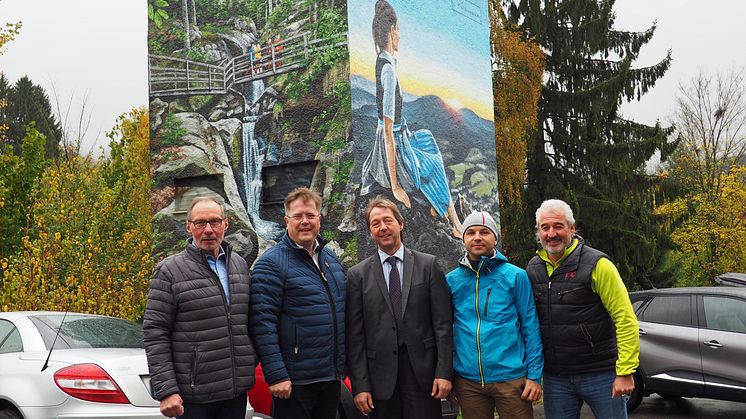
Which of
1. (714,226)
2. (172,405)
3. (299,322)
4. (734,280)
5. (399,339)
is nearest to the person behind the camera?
(172,405)

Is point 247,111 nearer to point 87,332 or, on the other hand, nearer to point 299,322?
point 87,332

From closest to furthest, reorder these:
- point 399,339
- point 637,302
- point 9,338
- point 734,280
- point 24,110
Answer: point 399,339
point 9,338
point 637,302
point 734,280
point 24,110

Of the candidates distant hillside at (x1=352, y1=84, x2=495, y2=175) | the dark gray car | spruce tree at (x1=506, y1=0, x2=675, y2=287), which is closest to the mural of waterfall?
distant hillside at (x1=352, y1=84, x2=495, y2=175)

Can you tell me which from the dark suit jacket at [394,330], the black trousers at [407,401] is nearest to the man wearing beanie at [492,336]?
the dark suit jacket at [394,330]

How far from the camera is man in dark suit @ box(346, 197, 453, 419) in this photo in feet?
14.3

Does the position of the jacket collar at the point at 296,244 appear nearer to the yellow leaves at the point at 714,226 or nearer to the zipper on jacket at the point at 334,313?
the zipper on jacket at the point at 334,313

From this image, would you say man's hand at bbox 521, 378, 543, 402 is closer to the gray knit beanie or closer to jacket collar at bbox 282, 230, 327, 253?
the gray knit beanie

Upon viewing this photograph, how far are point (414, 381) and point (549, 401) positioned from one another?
86 cm

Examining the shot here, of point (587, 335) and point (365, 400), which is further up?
point (587, 335)

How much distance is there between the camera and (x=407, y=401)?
14.3 feet

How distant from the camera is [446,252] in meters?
16.0

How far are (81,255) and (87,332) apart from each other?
623 cm

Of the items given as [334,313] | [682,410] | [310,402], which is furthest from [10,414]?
[682,410]

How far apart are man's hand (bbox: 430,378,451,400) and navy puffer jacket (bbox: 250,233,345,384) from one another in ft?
1.77
